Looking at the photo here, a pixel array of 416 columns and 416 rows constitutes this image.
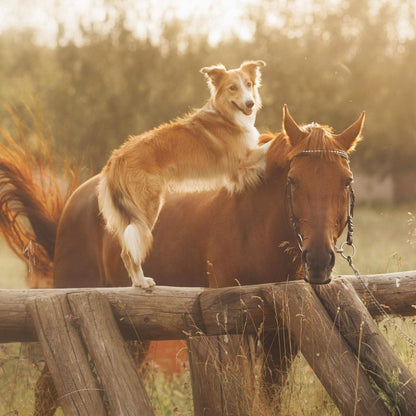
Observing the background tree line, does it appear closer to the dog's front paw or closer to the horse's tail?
the horse's tail

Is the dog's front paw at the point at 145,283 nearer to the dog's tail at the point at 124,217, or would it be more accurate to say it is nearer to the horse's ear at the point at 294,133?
the dog's tail at the point at 124,217

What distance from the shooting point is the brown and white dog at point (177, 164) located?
4000 millimetres

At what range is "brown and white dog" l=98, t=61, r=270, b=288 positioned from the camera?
4.00 metres

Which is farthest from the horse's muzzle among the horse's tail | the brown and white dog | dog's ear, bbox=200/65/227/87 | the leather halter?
the horse's tail

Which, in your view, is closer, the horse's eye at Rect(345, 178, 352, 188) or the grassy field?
the horse's eye at Rect(345, 178, 352, 188)

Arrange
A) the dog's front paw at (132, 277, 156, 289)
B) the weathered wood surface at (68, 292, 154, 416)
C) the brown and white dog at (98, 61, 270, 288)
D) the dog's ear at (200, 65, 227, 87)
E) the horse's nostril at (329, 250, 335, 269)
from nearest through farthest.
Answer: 1. the weathered wood surface at (68, 292, 154, 416)
2. the horse's nostril at (329, 250, 335, 269)
3. the dog's front paw at (132, 277, 156, 289)
4. the brown and white dog at (98, 61, 270, 288)
5. the dog's ear at (200, 65, 227, 87)

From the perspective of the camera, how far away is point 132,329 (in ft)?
11.4

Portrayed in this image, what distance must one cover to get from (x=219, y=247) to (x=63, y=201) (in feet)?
7.81

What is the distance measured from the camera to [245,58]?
1950cm

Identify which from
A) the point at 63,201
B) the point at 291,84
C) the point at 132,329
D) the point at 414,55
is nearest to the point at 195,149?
the point at 132,329

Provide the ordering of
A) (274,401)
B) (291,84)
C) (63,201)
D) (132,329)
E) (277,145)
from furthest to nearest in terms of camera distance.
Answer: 1. (291,84)
2. (63,201)
3. (277,145)
4. (274,401)
5. (132,329)

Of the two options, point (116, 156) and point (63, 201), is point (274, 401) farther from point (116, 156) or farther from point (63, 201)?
point (63, 201)

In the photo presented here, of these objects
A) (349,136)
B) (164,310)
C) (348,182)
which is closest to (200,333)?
(164,310)

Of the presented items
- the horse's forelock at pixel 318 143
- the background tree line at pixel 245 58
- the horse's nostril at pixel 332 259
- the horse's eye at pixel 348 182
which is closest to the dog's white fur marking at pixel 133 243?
the horse's forelock at pixel 318 143
